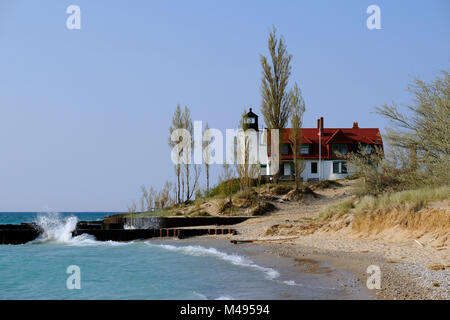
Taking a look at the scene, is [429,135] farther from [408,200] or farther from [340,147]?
[340,147]

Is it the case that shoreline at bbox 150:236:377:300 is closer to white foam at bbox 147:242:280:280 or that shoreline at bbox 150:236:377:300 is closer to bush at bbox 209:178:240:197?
white foam at bbox 147:242:280:280

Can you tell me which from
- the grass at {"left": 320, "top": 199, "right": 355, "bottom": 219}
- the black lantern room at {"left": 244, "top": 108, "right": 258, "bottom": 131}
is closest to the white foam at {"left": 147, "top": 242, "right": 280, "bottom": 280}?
the grass at {"left": 320, "top": 199, "right": 355, "bottom": 219}

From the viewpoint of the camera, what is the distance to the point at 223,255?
1706cm

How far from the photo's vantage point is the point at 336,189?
119ft

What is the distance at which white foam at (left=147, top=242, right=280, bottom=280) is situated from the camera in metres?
12.8

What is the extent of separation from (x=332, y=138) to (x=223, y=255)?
3017 cm

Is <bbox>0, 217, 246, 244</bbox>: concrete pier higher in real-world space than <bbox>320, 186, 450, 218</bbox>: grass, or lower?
lower

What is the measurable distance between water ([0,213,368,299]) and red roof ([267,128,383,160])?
24.0 m

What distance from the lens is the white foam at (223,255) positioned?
12837mm

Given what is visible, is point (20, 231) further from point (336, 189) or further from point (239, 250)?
point (336, 189)

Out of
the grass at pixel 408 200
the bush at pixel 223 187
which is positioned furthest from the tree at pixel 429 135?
the bush at pixel 223 187

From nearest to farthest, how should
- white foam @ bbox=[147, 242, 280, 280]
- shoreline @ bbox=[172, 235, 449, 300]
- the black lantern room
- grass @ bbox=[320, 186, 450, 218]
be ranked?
shoreline @ bbox=[172, 235, 449, 300], white foam @ bbox=[147, 242, 280, 280], grass @ bbox=[320, 186, 450, 218], the black lantern room

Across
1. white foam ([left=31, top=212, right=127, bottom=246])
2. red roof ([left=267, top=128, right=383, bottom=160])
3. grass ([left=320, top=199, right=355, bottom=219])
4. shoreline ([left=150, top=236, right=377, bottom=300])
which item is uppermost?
red roof ([left=267, top=128, right=383, bottom=160])
